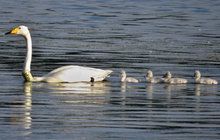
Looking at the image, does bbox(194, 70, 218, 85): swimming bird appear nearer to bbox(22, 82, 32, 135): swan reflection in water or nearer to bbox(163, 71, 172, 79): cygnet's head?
bbox(163, 71, 172, 79): cygnet's head

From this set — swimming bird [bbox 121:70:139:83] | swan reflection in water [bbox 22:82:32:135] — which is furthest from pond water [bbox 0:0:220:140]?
swimming bird [bbox 121:70:139:83]

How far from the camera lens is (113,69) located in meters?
24.2

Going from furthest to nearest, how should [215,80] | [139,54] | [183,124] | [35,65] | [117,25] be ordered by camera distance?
[117,25], [139,54], [35,65], [215,80], [183,124]

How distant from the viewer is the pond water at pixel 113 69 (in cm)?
1537

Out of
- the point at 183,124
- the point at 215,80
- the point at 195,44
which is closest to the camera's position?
the point at 183,124

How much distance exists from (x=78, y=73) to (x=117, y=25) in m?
16.8

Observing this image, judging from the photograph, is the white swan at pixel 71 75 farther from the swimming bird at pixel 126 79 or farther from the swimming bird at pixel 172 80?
the swimming bird at pixel 172 80

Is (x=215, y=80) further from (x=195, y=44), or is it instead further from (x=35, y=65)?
(x=195, y=44)

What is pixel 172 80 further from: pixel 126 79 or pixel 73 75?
pixel 73 75

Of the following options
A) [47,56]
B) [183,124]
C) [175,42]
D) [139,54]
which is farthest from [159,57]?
[183,124]

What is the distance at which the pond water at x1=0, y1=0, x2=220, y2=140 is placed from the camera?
1537 centimetres

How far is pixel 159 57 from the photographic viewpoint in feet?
88.2

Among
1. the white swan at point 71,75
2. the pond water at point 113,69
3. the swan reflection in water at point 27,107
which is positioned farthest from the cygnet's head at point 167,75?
the swan reflection in water at point 27,107

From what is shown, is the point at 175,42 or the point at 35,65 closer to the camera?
the point at 35,65
